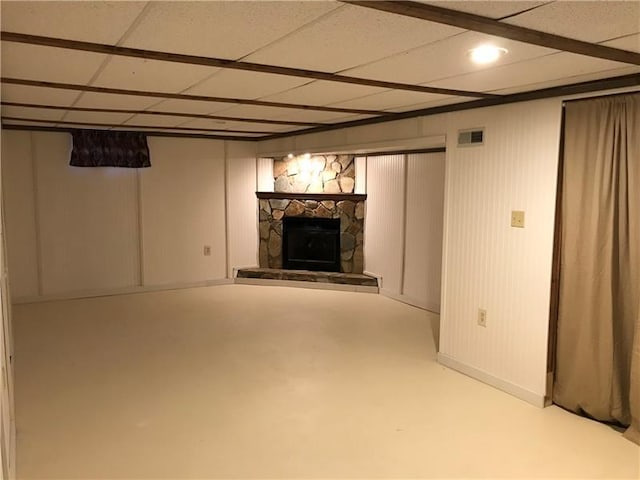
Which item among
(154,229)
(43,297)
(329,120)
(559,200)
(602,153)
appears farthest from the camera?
(154,229)

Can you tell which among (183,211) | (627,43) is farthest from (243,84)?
(183,211)

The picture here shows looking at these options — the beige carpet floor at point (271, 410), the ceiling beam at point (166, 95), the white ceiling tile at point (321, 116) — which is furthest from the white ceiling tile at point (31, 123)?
the white ceiling tile at point (321, 116)

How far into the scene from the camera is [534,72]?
2625 millimetres

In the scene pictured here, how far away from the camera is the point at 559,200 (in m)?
3.16

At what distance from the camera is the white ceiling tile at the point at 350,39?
1771mm

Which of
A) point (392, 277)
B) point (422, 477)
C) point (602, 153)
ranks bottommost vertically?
point (422, 477)

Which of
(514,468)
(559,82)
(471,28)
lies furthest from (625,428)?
(471,28)

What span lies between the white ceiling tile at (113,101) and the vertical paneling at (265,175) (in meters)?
3.03

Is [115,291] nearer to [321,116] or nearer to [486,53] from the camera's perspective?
[321,116]

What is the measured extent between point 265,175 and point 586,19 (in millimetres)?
5587

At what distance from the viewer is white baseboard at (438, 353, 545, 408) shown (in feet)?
10.8

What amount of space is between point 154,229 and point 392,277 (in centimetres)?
310

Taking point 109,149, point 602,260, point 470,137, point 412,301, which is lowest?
point 412,301

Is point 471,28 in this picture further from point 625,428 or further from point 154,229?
point 154,229
